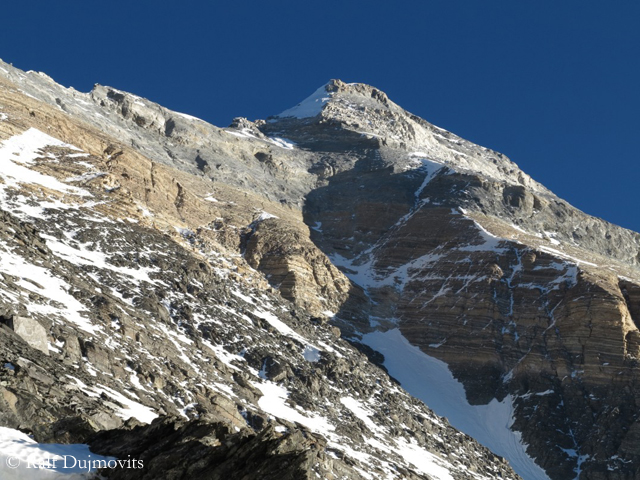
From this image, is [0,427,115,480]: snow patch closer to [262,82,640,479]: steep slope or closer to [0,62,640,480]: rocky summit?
[0,62,640,480]: rocky summit

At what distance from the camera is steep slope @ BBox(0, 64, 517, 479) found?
21.9 metres

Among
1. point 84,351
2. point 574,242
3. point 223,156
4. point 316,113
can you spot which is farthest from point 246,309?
point 316,113

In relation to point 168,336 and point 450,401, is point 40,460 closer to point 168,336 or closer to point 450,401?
point 168,336

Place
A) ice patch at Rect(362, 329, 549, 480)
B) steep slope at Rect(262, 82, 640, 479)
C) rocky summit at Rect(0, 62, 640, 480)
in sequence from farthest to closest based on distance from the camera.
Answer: steep slope at Rect(262, 82, 640, 479) < ice patch at Rect(362, 329, 549, 480) < rocky summit at Rect(0, 62, 640, 480)

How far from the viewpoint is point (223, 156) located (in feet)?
454

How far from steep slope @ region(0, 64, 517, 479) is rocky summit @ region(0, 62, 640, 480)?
6.8 inches

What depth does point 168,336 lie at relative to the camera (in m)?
55.0

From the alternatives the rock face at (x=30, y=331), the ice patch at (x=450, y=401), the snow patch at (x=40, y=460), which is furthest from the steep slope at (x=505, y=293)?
the snow patch at (x=40, y=460)

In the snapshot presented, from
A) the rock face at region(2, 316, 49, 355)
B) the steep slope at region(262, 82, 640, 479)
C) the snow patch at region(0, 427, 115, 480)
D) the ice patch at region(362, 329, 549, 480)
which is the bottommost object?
the snow patch at region(0, 427, 115, 480)

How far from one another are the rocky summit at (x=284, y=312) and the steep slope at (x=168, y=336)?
0.17 metres

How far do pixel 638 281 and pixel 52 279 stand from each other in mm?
84117

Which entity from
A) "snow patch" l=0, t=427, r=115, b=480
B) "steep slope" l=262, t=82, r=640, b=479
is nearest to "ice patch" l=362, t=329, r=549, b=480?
"steep slope" l=262, t=82, r=640, b=479

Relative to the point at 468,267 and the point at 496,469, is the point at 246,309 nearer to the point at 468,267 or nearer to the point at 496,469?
the point at 496,469

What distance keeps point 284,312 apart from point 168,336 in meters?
25.5
